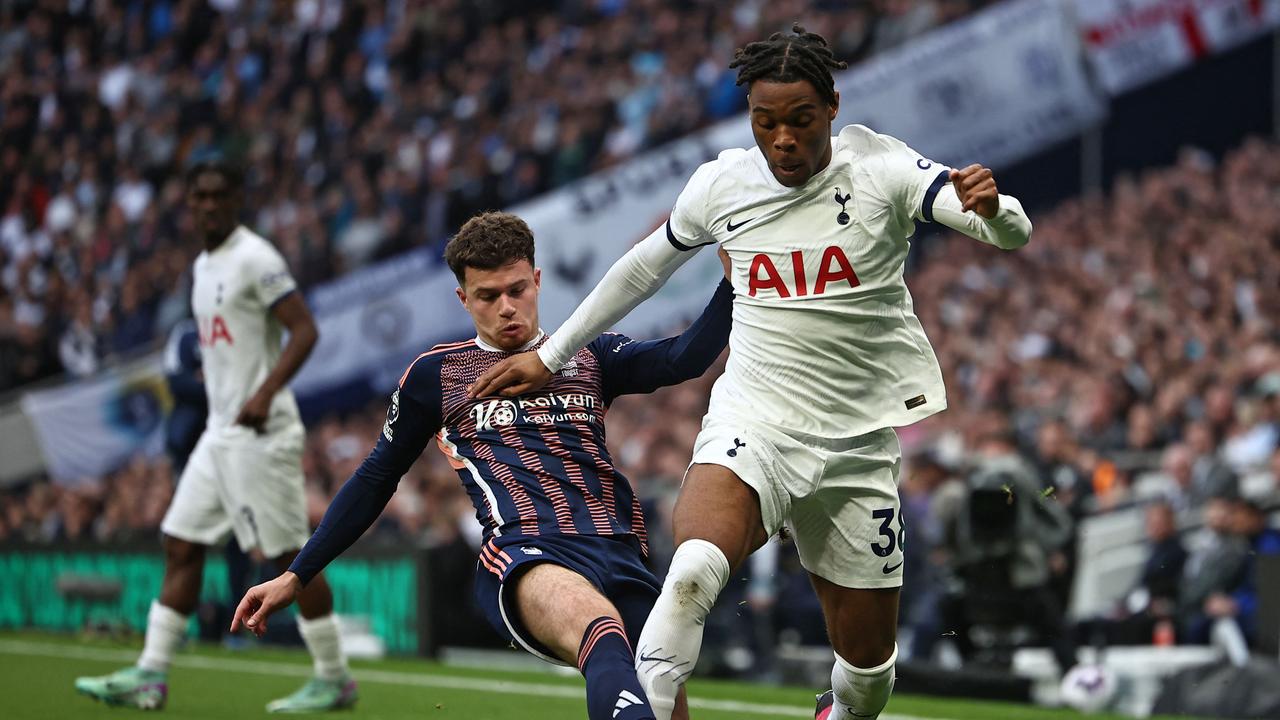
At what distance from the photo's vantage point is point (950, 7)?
15539mm

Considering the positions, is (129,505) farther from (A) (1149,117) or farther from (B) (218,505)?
(A) (1149,117)

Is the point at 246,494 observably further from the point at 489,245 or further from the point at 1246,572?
the point at 1246,572

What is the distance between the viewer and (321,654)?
25.0 feet

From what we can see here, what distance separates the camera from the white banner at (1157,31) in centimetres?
1490

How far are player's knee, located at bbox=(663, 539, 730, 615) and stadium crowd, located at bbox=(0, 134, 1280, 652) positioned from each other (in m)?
5.44

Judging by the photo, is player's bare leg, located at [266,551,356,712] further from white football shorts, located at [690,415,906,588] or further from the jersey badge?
the jersey badge

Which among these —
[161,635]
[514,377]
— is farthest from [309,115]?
[514,377]

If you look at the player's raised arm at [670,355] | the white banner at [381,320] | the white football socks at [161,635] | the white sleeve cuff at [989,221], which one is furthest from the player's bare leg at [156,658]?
the white banner at [381,320]

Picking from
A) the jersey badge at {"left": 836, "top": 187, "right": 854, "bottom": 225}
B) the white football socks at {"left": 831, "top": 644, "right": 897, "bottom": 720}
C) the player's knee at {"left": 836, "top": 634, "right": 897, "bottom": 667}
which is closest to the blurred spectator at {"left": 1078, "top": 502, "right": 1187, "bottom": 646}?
the white football socks at {"left": 831, "top": 644, "right": 897, "bottom": 720}

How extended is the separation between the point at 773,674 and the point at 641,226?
6.35 m

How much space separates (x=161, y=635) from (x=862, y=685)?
3960 mm

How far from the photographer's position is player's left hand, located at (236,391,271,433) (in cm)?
764

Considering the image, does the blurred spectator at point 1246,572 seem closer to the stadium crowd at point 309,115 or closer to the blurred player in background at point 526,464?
the blurred player in background at point 526,464

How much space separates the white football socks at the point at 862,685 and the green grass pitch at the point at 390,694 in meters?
2.63
